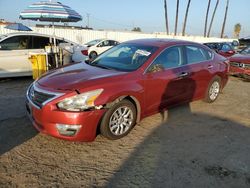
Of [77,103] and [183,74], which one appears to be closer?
[77,103]

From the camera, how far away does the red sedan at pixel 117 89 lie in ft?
11.6

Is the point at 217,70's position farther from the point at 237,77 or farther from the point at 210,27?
the point at 210,27

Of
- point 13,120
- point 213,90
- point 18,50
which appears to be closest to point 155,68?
point 213,90

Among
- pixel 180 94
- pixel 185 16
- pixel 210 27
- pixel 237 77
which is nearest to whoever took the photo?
pixel 180 94

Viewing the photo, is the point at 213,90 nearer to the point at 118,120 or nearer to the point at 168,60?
the point at 168,60

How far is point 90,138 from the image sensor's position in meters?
3.72

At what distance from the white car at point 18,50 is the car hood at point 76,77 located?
4.02 m

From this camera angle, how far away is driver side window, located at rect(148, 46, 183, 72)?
14.7 feet

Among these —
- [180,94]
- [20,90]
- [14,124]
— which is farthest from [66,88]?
[20,90]

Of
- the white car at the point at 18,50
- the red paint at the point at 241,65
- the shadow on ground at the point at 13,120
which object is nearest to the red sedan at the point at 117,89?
the shadow on ground at the point at 13,120

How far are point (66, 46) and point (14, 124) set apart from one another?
494cm

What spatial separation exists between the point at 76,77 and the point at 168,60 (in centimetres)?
183

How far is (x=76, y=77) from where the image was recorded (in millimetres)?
3975

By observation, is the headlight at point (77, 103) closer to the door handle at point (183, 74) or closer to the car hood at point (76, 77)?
the car hood at point (76, 77)
